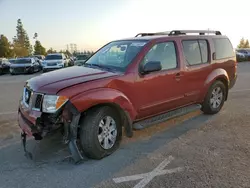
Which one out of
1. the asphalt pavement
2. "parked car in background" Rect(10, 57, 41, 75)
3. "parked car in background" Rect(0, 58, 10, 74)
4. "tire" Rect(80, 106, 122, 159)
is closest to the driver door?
the asphalt pavement

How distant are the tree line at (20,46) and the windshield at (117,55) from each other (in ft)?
175

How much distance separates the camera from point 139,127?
448cm

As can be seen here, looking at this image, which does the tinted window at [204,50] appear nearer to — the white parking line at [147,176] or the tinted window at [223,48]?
the tinted window at [223,48]

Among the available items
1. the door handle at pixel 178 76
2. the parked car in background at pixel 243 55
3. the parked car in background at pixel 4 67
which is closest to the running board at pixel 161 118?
the door handle at pixel 178 76

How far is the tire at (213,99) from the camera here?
20.0 feet

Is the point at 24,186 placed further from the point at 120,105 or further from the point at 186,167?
the point at 186,167

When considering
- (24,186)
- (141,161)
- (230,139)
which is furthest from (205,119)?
(24,186)

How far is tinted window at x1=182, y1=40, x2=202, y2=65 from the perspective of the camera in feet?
17.6

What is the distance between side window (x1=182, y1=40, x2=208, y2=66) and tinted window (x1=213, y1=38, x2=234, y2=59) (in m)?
0.43

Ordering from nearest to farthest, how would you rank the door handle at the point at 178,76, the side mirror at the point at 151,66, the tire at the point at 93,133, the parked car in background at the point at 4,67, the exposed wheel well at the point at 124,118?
1. the tire at the point at 93,133
2. the exposed wheel well at the point at 124,118
3. the side mirror at the point at 151,66
4. the door handle at the point at 178,76
5. the parked car in background at the point at 4,67

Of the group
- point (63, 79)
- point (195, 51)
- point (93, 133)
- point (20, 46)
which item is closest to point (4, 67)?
point (195, 51)

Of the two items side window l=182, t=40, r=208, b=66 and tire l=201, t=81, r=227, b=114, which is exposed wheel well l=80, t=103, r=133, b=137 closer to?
side window l=182, t=40, r=208, b=66

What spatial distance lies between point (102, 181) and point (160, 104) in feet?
6.63

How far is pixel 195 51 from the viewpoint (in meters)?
5.64
